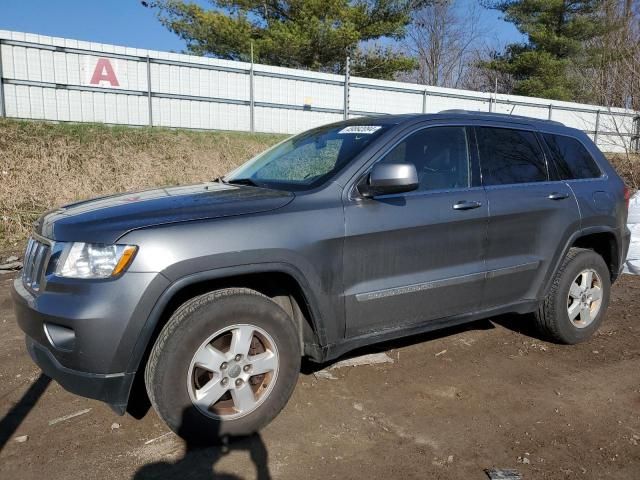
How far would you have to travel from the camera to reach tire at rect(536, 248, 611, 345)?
168 inches

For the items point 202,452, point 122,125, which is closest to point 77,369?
point 202,452

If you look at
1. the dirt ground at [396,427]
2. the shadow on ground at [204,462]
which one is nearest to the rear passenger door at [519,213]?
the dirt ground at [396,427]

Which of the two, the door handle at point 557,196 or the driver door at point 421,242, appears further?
the door handle at point 557,196

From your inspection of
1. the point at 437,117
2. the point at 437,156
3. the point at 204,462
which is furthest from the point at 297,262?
the point at 437,117

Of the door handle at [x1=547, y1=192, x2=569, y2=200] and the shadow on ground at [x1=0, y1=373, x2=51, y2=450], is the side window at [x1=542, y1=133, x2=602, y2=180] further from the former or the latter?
the shadow on ground at [x1=0, y1=373, x2=51, y2=450]

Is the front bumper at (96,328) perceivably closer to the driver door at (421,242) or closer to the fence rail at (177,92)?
the driver door at (421,242)

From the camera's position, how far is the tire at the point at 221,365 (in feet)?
8.77

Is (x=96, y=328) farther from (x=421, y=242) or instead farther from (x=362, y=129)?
(x=362, y=129)

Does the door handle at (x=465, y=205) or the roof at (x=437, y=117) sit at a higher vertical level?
the roof at (x=437, y=117)

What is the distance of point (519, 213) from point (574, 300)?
1.13m

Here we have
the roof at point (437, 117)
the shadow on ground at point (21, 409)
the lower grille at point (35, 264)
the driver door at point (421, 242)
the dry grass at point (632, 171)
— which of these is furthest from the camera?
the dry grass at point (632, 171)

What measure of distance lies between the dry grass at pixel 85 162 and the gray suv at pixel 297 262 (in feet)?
21.0

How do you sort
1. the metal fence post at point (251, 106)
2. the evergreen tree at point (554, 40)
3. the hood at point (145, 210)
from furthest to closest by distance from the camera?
the evergreen tree at point (554, 40)
the metal fence post at point (251, 106)
the hood at point (145, 210)

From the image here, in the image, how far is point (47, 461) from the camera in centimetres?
273
